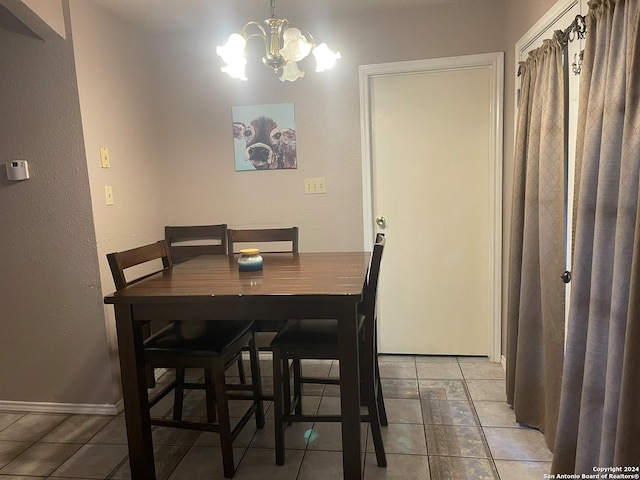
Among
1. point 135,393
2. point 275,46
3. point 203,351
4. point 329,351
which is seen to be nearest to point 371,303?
point 329,351

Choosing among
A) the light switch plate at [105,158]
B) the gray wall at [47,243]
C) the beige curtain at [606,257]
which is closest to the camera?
the beige curtain at [606,257]

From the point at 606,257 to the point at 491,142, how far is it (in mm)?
1611

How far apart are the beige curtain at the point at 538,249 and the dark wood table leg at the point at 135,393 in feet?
5.76

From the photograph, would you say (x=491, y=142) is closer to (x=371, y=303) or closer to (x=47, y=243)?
(x=371, y=303)

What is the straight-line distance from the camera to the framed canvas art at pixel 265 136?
118 inches

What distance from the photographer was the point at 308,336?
1937mm

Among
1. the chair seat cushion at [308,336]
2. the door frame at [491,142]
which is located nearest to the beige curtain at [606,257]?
the chair seat cushion at [308,336]

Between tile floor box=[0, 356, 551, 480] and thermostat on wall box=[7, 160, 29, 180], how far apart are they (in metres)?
1.37

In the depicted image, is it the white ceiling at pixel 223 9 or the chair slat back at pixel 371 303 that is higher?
the white ceiling at pixel 223 9

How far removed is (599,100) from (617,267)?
55cm

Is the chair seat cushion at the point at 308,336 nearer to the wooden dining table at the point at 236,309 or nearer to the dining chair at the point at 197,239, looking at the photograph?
the wooden dining table at the point at 236,309

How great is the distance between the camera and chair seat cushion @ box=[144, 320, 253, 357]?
187cm

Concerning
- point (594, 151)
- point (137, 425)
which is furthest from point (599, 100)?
point (137, 425)

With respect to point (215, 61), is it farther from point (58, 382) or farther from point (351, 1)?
point (58, 382)
